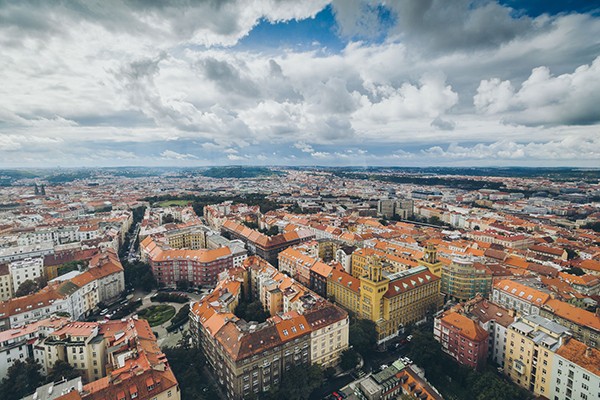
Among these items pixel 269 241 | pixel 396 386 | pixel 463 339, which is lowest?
pixel 396 386

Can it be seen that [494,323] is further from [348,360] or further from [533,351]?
[348,360]

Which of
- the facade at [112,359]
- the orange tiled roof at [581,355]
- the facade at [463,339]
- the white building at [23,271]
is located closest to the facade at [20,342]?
the facade at [112,359]

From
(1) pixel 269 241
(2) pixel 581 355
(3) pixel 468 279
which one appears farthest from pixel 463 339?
(1) pixel 269 241

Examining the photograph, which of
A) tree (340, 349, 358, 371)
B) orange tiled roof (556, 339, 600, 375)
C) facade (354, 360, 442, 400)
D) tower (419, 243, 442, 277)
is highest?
tower (419, 243, 442, 277)

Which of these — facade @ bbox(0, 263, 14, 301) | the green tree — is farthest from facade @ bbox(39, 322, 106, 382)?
facade @ bbox(0, 263, 14, 301)

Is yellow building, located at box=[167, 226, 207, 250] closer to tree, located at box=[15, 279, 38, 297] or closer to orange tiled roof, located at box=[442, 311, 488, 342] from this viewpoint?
tree, located at box=[15, 279, 38, 297]

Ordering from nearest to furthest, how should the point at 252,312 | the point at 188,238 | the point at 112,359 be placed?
the point at 112,359
the point at 252,312
the point at 188,238

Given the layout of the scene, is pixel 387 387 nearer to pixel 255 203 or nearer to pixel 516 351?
pixel 516 351

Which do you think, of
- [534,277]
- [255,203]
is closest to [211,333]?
[534,277]
